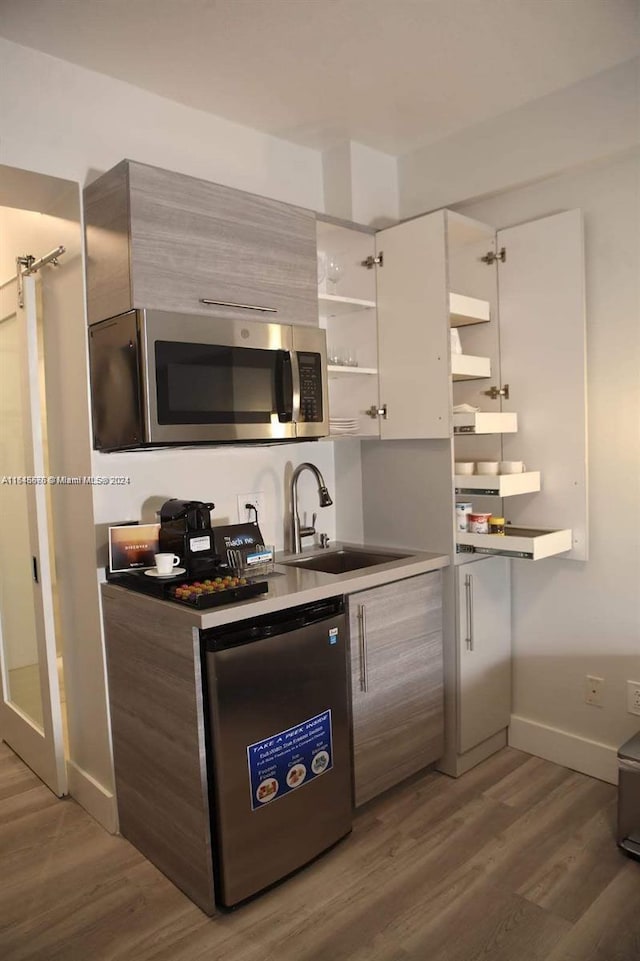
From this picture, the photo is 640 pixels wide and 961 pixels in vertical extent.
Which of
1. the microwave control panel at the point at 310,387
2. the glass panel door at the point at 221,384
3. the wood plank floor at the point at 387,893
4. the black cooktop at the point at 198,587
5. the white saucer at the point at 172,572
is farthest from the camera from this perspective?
the microwave control panel at the point at 310,387

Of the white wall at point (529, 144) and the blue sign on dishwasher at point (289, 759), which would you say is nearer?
the blue sign on dishwasher at point (289, 759)

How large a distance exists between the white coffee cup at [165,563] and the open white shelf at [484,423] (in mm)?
1168

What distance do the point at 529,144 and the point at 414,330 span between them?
2.82 feet

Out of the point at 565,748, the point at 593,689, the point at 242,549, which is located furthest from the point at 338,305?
the point at 565,748

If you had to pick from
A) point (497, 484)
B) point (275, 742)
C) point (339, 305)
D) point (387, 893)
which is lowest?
point (387, 893)

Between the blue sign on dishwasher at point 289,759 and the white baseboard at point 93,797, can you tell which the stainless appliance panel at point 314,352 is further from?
the white baseboard at point 93,797

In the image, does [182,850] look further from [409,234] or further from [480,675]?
[409,234]

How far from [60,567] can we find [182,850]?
44.6 inches

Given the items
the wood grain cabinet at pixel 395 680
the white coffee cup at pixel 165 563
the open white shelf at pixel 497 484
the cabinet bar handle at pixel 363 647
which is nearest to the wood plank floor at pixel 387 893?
the wood grain cabinet at pixel 395 680

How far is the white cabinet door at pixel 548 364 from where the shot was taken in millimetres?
2568

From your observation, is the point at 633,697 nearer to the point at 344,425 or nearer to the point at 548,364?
the point at 548,364

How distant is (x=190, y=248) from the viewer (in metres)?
2.10

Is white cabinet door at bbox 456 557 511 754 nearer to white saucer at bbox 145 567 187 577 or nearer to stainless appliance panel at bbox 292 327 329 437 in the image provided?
stainless appliance panel at bbox 292 327 329 437

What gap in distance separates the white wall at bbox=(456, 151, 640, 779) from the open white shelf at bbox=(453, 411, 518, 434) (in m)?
0.19
